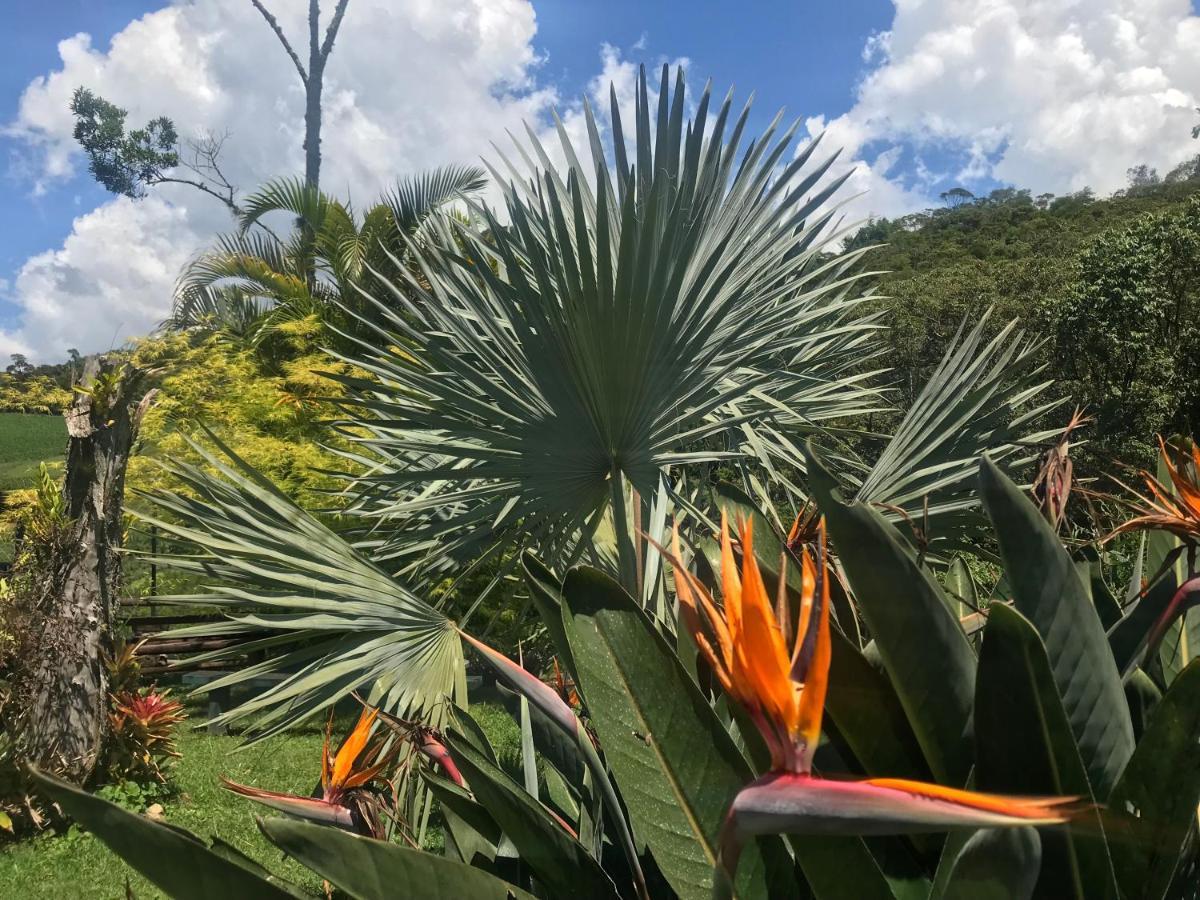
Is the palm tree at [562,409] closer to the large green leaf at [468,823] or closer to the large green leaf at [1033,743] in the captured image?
the large green leaf at [468,823]

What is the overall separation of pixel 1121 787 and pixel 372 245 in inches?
500

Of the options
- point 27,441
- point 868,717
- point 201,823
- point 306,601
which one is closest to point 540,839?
point 868,717

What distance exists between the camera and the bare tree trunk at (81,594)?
19.1 ft

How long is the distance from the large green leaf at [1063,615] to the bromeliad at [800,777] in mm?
233

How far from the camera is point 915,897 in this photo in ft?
2.69

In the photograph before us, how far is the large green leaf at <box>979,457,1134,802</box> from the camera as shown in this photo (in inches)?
29.1

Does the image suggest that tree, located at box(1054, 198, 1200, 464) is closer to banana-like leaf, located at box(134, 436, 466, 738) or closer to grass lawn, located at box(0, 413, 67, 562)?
banana-like leaf, located at box(134, 436, 466, 738)

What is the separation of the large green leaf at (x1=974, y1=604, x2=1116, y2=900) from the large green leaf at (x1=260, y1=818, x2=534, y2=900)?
43cm

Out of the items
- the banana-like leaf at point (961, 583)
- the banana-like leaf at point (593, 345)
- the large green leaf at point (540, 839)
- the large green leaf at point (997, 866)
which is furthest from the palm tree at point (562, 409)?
the large green leaf at point (997, 866)

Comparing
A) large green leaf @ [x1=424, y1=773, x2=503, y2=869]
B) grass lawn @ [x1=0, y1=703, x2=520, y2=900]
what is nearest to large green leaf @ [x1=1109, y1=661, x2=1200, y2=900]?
large green leaf @ [x1=424, y1=773, x2=503, y2=869]

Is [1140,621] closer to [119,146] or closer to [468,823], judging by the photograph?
[468,823]

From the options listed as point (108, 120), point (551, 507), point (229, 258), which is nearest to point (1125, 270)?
point (229, 258)

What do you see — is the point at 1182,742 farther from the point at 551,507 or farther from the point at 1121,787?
the point at 551,507

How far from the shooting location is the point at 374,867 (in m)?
0.68
